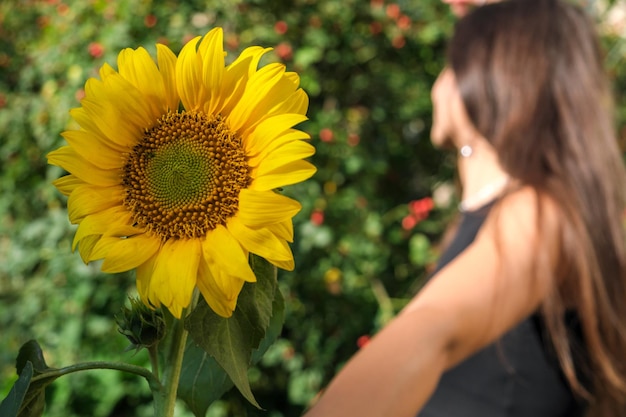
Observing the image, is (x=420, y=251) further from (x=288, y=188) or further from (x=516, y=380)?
(x=516, y=380)

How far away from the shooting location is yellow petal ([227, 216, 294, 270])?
425 millimetres

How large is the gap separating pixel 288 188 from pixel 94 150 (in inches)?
56.9

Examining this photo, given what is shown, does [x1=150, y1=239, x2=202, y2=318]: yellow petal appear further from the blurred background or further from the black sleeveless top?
the blurred background

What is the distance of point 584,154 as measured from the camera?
1.57m

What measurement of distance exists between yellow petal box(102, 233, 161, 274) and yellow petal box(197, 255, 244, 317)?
0.03 m

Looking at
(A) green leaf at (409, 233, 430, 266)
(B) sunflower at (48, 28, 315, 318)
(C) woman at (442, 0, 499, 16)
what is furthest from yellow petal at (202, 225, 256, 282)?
(C) woman at (442, 0, 499, 16)

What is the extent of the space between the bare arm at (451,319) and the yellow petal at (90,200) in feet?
1.26

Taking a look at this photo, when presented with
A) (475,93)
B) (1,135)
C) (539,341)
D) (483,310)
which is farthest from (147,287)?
(1,135)

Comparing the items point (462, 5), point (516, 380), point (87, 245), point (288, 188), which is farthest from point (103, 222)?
point (462, 5)

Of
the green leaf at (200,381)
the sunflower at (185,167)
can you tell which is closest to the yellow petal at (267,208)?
the sunflower at (185,167)

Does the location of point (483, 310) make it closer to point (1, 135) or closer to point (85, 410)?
point (85, 410)

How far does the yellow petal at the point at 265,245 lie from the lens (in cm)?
42

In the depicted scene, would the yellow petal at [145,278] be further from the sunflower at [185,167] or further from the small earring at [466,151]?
the small earring at [466,151]

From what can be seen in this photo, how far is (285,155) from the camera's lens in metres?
0.44
